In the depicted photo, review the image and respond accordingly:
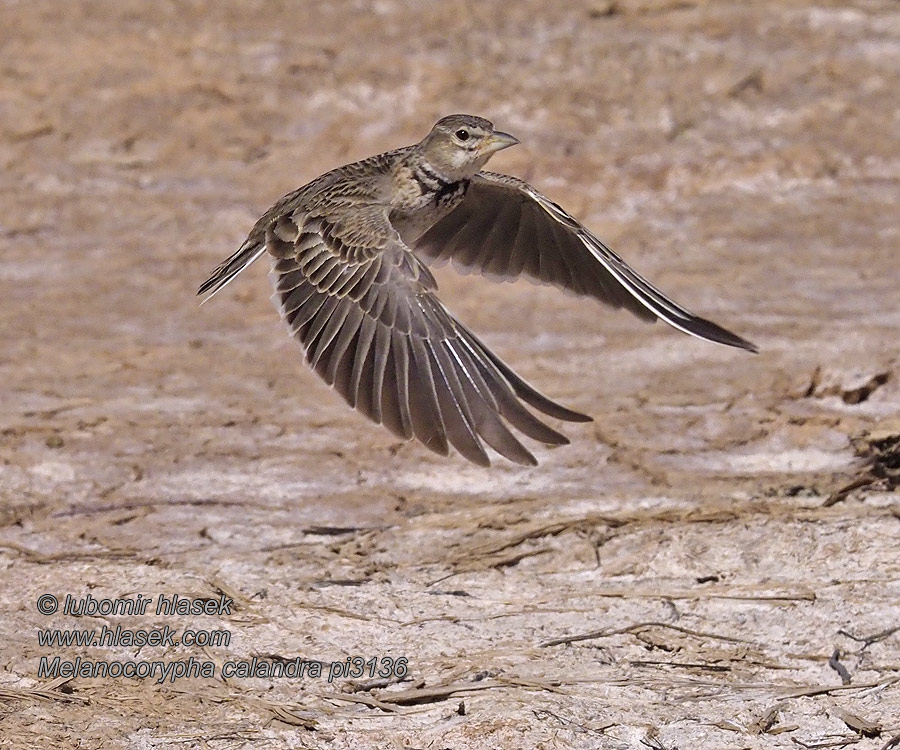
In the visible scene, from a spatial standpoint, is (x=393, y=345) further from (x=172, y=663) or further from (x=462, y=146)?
(x=172, y=663)

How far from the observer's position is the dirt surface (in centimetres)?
436

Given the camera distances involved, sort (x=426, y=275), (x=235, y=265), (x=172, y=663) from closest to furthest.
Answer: (x=172, y=663)
(x=426, y=275)
(x=235, y=265)

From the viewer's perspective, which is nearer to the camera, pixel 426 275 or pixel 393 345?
pixel 393 345

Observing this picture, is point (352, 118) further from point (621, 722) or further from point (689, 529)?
point (621, 722)

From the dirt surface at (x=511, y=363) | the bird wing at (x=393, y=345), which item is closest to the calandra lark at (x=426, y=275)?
the bird wing at (x=393, y=345)

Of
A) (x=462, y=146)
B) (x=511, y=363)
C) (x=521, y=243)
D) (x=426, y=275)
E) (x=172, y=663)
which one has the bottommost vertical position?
(x=172, y=663)

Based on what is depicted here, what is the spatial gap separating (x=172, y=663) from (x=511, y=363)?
2658 millimetres

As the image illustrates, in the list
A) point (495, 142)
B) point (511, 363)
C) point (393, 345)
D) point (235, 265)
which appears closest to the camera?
point (393, 345)

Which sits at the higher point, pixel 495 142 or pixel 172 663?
pixel 495 142

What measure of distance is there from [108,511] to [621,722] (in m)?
2.30

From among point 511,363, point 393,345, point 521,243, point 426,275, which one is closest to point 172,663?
point 393,345

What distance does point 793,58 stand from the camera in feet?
28.8

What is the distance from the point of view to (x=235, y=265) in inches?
219

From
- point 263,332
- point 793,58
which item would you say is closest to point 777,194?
point 793,58
